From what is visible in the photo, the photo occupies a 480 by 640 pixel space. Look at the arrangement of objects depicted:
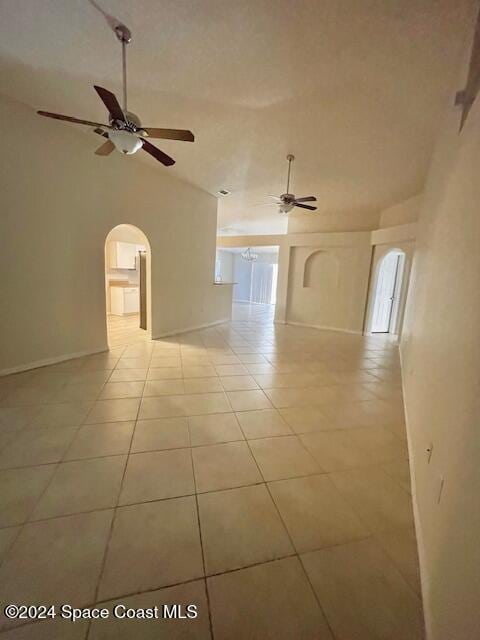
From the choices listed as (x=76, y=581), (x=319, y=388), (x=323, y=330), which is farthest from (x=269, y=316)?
(x=76, y=581)

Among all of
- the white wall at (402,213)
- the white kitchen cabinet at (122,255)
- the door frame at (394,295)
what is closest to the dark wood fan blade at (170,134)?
the white wall at (402,213)

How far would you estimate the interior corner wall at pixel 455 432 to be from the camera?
0.82m

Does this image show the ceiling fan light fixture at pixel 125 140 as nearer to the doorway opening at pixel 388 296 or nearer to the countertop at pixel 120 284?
the countertop at pixel 120 284

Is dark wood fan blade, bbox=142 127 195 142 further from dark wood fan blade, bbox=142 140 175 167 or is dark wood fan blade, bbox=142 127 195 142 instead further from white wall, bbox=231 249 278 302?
white wall, bbox=231 249 278 302

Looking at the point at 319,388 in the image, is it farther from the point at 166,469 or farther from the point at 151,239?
the point at 151,239

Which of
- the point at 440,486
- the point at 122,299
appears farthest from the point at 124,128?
the point at 122,299

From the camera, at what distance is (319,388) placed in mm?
3283

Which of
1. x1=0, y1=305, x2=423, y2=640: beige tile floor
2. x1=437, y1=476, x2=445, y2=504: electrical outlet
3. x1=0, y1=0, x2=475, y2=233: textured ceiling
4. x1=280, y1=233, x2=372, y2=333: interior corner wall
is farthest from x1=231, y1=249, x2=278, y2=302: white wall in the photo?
Answer: x1=437, y1=476, x2=445, y2=504: electrical outlet

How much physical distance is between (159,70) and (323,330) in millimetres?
6155

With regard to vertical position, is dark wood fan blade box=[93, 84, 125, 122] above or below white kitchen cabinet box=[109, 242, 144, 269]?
above

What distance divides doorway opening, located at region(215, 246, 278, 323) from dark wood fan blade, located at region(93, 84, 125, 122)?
31.3ft

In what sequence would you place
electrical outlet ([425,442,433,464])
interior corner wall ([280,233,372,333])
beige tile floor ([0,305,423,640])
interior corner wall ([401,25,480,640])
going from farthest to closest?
interior corner wall ([280,233,372,333]) → electrical outlet ([425,442,433,464]) → beige tile floor ([0,305,423,640]) → interior corner wall ([401,25,480,640])

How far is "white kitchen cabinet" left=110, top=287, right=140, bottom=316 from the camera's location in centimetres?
749

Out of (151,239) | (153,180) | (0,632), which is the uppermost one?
(153,180)
